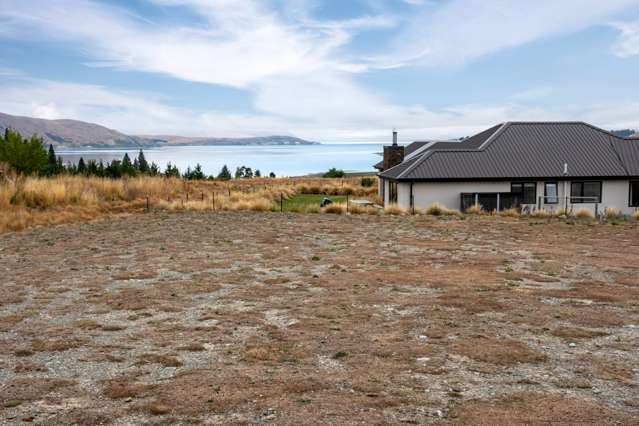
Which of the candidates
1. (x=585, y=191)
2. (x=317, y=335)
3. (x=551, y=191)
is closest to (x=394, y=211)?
(x=551, y=191)

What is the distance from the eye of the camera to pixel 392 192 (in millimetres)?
28750

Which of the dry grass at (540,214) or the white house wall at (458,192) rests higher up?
the white house wall at (458,192)

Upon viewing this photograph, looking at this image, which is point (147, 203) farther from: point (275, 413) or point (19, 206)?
point (275, 413)

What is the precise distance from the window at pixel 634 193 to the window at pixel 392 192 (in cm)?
1075

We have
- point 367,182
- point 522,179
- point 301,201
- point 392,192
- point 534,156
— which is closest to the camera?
point 522,179

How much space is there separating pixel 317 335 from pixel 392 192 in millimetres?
22283

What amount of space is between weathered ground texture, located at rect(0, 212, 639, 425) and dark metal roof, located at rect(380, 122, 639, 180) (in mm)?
12665

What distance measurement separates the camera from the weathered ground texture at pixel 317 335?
15.8 ft

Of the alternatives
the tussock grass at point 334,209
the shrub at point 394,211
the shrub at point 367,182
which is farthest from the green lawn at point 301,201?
the shrub at point 367,182

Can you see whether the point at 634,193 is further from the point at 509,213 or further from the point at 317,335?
the point at 317,335

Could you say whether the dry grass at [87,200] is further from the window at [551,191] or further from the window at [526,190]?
the window at [551,191]

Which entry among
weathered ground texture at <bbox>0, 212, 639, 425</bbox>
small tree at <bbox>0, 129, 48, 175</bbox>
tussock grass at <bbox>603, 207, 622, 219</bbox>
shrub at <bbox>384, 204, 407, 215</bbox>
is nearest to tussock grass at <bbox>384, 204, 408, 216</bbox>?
shrub at <bbox>384, 204, 407, 215</bbox>

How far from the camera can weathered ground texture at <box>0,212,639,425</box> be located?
4.83 m

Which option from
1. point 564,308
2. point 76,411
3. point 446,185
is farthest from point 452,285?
point 446,185
